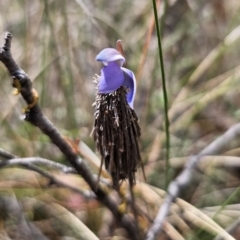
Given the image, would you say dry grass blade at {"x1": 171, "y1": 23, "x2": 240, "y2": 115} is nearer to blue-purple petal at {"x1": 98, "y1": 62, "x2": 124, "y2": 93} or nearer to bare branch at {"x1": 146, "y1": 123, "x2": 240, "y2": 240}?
bare branch at {"x1": 146, "y1": 123, "x2": 240, "y2": 240}

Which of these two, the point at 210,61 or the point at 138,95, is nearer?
the point at 210,61

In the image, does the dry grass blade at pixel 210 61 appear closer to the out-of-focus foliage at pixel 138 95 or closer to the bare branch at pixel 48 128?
the out-of-focus foliage at pixel 138 95

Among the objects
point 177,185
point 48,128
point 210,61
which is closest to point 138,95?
point 210,61

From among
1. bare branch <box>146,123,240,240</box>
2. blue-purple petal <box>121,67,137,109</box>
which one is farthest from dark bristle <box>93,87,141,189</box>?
bare branch <box>146,123,240,240</box>

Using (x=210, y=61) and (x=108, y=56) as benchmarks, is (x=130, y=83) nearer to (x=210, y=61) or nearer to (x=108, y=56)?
(x=108, y=56)

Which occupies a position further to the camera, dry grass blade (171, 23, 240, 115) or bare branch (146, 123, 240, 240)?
dry grass blade (171, 23, 240, 115)

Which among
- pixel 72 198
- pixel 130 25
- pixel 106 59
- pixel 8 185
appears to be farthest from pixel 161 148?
pixel 106 59

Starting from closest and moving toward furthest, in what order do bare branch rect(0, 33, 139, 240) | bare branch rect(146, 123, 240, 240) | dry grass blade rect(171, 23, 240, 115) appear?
bare branch rect(0, 33, 139, 240) < bare branch rect(146, 123, 240, 240) < dry grass blade rect(171, 23, 240, 115)

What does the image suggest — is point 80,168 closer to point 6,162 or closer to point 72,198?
point 6,162
